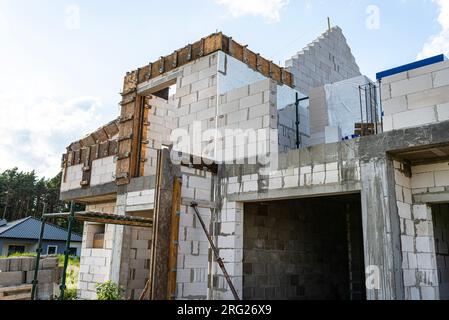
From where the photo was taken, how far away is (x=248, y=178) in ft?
25.5

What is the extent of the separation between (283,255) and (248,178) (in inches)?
106

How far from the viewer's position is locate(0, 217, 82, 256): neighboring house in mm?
28906

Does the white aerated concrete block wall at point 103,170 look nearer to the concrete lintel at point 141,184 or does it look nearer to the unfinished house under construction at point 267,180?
the unfinished house under construction at point 267,180

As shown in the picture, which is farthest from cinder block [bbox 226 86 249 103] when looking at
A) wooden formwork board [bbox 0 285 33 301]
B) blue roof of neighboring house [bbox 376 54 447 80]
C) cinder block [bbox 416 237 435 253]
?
wooden formwork board [bbox 0 285 33 301]

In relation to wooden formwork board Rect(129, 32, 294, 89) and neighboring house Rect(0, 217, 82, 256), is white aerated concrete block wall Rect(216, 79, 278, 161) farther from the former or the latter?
→ neighboring house Rect(0, 217, 82, 256)

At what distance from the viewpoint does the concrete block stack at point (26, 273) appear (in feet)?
29.8

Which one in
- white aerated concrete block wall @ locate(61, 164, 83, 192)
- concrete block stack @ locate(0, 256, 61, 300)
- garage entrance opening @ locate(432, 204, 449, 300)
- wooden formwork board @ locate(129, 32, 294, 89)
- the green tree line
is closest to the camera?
garage entrance opening @ locate(432, 204, 449, 300)

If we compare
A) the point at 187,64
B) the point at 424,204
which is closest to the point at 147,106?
the point at 187,64

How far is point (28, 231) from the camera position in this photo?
3058cm

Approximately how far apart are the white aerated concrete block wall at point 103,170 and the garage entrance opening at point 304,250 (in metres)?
4.92

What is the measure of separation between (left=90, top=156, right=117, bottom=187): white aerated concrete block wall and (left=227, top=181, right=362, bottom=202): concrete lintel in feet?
16.1

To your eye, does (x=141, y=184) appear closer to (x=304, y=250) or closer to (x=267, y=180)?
(x=267, y=180)
